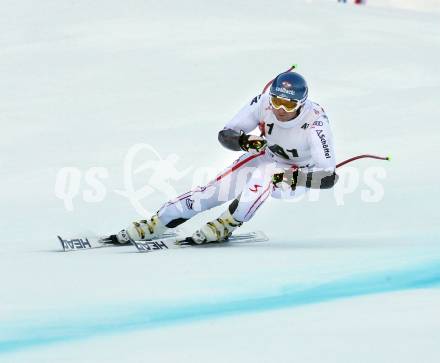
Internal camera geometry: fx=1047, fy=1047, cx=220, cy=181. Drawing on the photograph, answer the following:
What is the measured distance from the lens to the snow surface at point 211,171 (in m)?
5.46

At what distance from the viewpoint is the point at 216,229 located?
8.27 m

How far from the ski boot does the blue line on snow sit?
1677mm

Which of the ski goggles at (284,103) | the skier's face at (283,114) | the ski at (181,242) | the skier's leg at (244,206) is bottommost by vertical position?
the ski at (181,242)

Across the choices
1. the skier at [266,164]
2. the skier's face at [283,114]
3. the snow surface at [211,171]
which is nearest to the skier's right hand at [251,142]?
the skier at [266,164]

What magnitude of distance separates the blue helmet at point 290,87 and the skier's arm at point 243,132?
0.43 metres

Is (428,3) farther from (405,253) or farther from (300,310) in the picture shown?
(300,310)

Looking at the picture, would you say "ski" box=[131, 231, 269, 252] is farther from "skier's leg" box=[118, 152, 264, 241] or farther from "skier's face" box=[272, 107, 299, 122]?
"skier's face" box=[272, 107, 299, 122]

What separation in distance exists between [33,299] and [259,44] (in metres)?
12.3

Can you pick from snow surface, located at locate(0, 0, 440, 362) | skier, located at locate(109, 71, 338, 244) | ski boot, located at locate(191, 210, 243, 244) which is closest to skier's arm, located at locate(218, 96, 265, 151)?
skier, located at locate(109, 71, 338, 244)

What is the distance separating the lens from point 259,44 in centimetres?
1791

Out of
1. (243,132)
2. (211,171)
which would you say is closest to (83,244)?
(243,132)

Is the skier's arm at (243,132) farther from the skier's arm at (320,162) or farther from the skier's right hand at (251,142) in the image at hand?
the skier's arm at (320,162)

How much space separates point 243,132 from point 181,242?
3.27 feet

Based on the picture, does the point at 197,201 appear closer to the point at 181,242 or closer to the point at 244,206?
the point at 181,242
